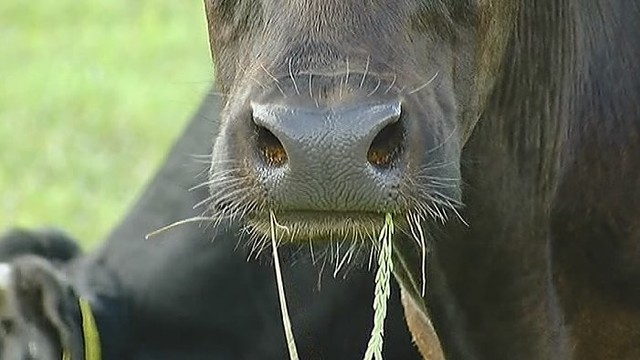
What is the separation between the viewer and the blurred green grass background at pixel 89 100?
8.20 m

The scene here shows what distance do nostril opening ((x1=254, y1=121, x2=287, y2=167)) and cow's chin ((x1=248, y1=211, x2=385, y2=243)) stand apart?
10cm

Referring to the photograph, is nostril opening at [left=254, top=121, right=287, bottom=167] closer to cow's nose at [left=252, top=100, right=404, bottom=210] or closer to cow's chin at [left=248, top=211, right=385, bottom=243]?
cow's nose at [left=252, top=100, right=404, bottom=210]

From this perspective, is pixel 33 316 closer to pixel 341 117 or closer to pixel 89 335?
pixel 89 335

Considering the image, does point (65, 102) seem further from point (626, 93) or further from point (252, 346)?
point (626, 93)

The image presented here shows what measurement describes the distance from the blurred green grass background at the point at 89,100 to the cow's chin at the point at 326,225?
4.20 m

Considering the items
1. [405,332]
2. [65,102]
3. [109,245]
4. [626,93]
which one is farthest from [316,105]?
[65,102]

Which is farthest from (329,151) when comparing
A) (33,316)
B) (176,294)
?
(176,294)

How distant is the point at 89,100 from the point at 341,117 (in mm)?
7269

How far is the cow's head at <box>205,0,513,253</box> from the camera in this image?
117 inches

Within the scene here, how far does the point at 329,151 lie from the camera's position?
2.95 m

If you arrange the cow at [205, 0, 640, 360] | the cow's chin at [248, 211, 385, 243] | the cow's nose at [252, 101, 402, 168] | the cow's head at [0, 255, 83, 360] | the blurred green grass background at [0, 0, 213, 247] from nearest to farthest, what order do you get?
the cow's nose at [252, 101, 402, 168] → the cow's chin at [248, 211, 385, 243] → the cow at [205, 0, 640, 360] → the cow's head at [0, 255, 83, 360] → the blurred green grass background at [0, 0, 213, 247]

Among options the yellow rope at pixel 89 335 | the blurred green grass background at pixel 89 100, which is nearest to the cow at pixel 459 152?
the yellow rope at pixel 89 335

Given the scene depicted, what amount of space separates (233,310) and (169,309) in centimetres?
20

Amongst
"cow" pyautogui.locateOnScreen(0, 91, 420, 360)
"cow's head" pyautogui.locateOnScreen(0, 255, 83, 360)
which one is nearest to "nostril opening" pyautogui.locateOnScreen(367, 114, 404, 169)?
"cow" pyautogui.locateOnScreen(0, 91, 420, 360)
